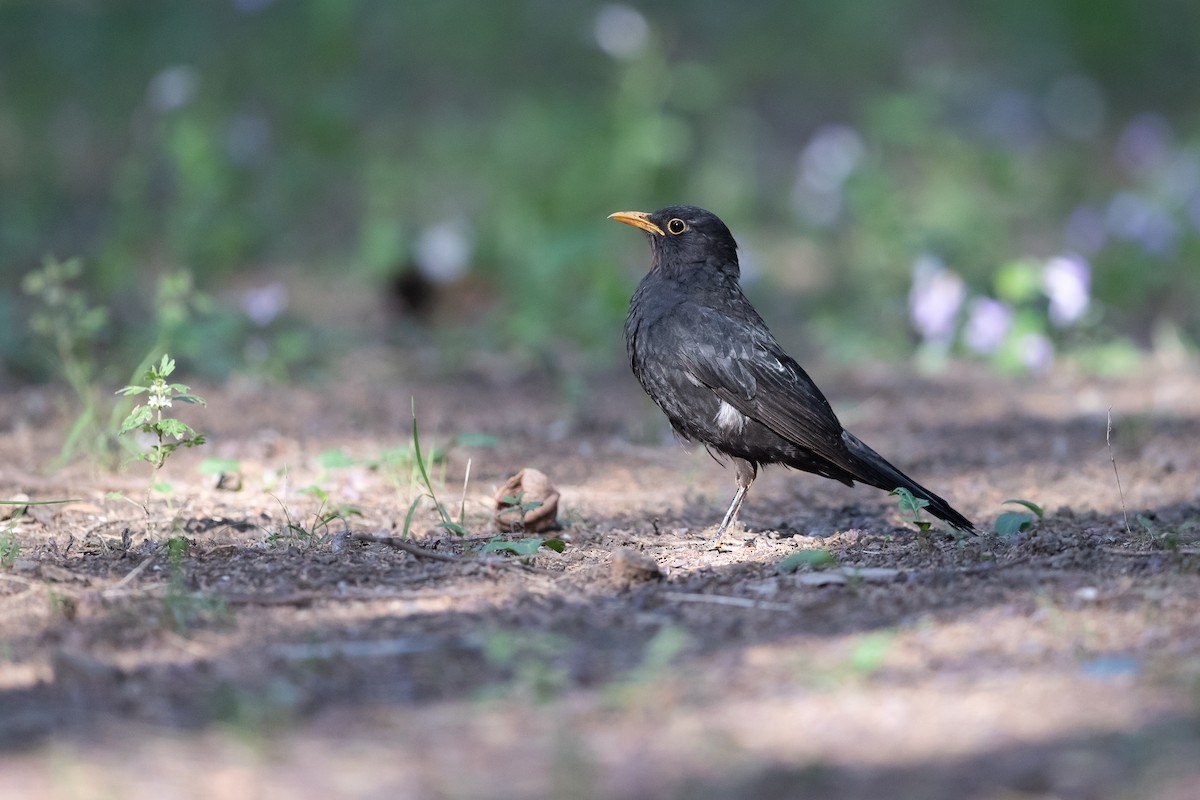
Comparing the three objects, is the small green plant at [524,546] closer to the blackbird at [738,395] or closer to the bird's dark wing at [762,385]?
the blackbird at [738,395]

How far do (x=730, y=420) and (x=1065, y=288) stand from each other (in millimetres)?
3724

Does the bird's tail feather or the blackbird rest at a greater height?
the blackbird

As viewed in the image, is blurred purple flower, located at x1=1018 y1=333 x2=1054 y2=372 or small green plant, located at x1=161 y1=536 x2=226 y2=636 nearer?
small green plant, located at x1=161 y1=536 x2=226 y2=636

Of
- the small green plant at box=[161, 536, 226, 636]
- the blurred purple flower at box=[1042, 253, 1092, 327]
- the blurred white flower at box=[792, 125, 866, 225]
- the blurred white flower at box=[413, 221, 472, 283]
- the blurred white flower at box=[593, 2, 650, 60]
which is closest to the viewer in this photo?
the small green plant at box=[161, 536, 226, 636]

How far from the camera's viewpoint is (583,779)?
2.73 meters

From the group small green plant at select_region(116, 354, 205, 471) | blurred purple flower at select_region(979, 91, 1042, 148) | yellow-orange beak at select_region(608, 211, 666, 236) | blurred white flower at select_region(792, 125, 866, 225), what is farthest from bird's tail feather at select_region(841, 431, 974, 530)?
blurred purple flower at select_region(979, 91, 1042, 148)

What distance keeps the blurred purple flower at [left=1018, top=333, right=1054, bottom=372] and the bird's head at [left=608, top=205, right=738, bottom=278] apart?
3.03 m

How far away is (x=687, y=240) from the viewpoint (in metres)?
5.98

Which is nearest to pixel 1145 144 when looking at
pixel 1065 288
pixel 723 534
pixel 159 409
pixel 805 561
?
pixel 1065 288

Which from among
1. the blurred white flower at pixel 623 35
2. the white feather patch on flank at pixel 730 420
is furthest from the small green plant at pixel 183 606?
the blurred white flower at pixel 623 35

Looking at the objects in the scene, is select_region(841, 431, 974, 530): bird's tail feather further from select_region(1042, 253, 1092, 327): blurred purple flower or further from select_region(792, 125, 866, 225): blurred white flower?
select_region(792, 125, 866, 225): blurred white flower

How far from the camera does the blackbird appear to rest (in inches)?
212

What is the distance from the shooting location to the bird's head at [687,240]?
19.5ft

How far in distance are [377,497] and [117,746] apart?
271 centimetres
